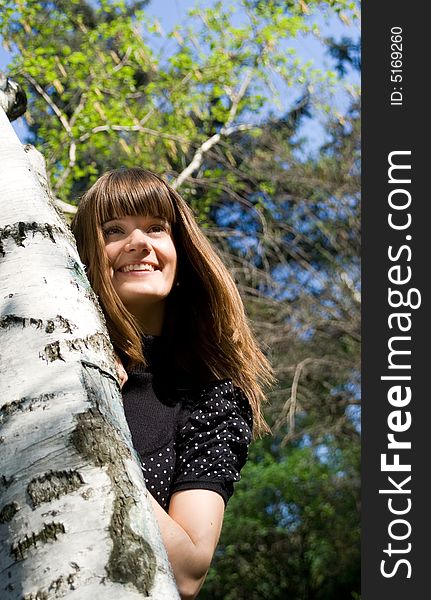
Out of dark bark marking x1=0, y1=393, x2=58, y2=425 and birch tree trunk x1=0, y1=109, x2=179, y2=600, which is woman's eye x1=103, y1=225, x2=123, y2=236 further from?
dark bark marking x1=0, y1=393, x2=58, y2=425

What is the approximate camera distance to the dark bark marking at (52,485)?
0.84 meters

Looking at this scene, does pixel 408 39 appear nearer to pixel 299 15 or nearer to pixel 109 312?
pixel 299 15

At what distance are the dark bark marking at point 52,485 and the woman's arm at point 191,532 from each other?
472 mm

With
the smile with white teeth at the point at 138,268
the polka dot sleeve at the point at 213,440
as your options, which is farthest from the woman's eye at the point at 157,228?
the polka dot sleeve at the point at 213,440

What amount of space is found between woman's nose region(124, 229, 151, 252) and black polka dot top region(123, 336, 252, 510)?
7.9 inches

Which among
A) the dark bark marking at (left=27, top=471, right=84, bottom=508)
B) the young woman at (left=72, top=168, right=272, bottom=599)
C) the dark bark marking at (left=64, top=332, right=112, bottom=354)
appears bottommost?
the dark bark marking at (left=27, top=471, right=84, bottom=508)

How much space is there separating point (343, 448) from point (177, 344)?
11135 millimetres

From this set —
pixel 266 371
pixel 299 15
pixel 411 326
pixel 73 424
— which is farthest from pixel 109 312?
pixel 299 15

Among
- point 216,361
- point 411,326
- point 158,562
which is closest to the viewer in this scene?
point 158,562

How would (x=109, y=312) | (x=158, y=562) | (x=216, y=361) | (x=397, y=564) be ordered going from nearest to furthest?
(x=158, y=562)
(x=109, y=312)
(x=216, y=361)
(x=397, y=564)

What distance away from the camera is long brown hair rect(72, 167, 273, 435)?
189 cm

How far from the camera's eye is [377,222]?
308 inches

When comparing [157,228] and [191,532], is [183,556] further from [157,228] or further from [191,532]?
[157,228]

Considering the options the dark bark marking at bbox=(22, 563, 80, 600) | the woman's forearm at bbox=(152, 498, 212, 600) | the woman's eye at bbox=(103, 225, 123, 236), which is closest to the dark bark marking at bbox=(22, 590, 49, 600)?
the dark bark marking at bbox=(22, 563, 80, 600)
